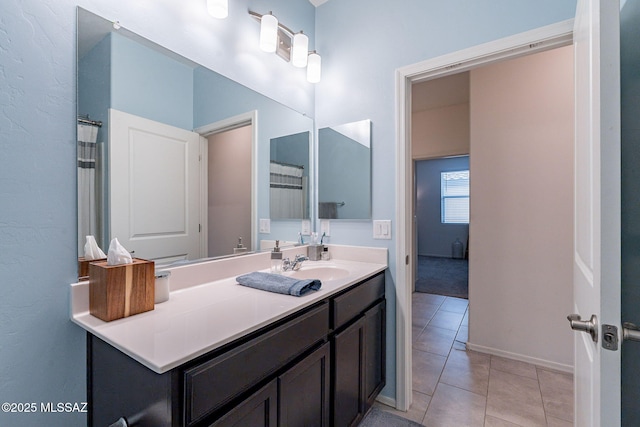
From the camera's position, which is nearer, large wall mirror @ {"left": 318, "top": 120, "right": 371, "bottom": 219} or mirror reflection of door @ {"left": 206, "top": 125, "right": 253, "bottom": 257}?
mirror reflection of door @ {"left": 206, "top": 125, "right": 253, "bottom": 257}

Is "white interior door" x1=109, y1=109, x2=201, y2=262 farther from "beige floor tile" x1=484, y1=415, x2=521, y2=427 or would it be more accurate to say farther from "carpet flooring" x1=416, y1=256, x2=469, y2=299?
"carpet flooring" x1=416, y1=256, x2=469, y2=299

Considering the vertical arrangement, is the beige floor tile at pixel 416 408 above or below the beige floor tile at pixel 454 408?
below

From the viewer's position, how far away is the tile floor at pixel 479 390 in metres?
1.63

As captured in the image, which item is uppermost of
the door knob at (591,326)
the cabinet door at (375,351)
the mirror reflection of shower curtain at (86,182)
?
the mirror reflection of shower curtain at (86,182)

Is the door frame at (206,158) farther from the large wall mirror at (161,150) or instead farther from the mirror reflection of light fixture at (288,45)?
the mirror reflection of light fixture at (288,45)

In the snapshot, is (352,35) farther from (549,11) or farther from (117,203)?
(117,203)

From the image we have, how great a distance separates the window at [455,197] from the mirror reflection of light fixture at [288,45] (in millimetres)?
5504

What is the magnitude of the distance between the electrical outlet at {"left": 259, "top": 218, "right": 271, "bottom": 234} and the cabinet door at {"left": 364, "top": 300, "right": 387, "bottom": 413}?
0.77m

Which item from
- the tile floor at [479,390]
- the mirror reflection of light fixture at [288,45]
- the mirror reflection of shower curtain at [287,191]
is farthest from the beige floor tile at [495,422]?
the mirror reflection of light fixture at [288,45]

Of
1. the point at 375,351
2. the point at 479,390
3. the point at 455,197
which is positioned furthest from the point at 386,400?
the point at 455,197

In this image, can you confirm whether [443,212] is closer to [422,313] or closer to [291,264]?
[422,313]

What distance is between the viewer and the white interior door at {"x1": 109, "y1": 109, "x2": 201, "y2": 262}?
1075 mm

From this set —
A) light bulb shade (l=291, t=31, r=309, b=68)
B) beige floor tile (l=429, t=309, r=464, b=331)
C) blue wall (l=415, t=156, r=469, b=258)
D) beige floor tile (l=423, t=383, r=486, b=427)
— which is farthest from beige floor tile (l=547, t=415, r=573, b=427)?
blue wall (l=415, t=156, r=469, b=258)

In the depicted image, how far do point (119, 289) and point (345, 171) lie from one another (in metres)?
1.45
